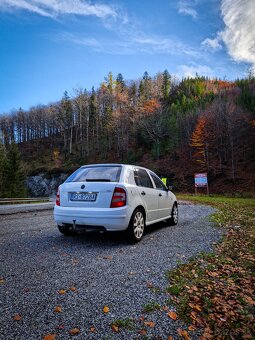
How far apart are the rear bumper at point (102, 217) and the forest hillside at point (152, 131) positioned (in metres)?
29.1

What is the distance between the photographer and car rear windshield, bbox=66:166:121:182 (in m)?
5.86

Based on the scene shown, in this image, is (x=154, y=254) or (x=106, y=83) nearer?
(x=154, y=254)

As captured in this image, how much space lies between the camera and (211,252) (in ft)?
17.6

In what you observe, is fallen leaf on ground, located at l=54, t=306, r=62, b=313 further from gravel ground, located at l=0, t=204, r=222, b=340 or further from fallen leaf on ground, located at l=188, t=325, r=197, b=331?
fallen leaf on ground, located at l=188, t=325, r=197, b=331

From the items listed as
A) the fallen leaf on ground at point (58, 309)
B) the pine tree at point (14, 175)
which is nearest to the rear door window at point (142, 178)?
the fallen leaf on ground at point (58, 309)

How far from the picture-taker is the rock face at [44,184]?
170ft

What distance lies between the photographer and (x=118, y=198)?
547cm

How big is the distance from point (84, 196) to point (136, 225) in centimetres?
142

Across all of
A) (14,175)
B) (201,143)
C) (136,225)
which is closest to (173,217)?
(136,225)

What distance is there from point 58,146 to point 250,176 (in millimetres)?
56097

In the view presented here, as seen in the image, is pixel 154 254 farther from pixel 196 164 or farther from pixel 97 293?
pixel 196 164

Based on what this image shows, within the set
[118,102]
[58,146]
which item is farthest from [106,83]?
[58,146]

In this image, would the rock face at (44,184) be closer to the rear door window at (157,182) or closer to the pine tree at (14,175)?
the pine tree at (14,175)

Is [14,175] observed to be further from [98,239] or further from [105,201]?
[105,201]
